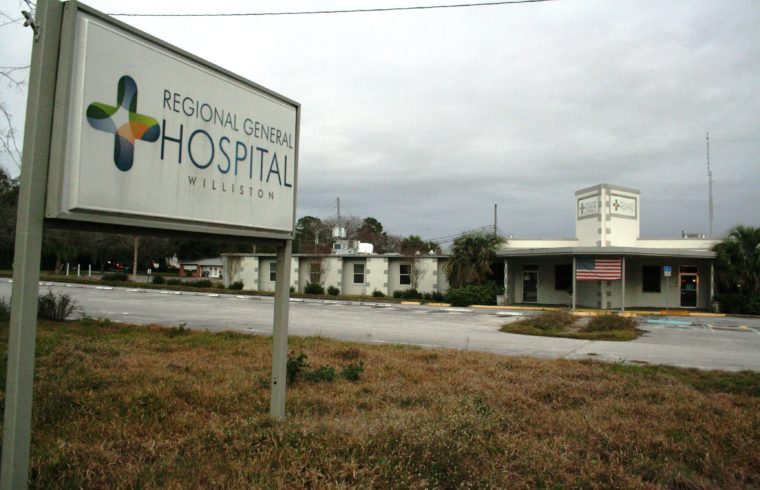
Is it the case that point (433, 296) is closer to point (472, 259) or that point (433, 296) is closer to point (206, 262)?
point (472, 259)

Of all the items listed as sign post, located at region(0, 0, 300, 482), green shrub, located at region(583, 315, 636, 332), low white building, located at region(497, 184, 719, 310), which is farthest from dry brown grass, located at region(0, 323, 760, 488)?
low white building, located at region(497, 184, 719, 310)

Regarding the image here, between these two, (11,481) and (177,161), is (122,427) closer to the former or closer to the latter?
(11,481)

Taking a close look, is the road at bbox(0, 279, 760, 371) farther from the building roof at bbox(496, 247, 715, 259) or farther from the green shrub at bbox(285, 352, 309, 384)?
the green shrub at bbox(285, 352, 309, 384)

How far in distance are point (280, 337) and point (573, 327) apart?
1516 centimetres

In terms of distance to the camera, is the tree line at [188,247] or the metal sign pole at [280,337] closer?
the metal sign pole at [280,337]

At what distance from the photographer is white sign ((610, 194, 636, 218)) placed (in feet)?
98.7

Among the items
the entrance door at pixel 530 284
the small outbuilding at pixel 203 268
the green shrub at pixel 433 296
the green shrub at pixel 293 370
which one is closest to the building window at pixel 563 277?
the entrance door at pixel 530 284

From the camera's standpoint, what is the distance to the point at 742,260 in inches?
1062

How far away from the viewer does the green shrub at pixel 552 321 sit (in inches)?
683

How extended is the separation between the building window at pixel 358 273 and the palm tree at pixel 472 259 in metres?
7.56

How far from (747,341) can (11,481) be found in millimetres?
17583

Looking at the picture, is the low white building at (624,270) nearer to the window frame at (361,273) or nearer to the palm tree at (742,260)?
the palm tree at (742,260)

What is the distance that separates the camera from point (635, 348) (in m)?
13.2

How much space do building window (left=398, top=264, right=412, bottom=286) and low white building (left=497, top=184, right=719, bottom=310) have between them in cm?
725
